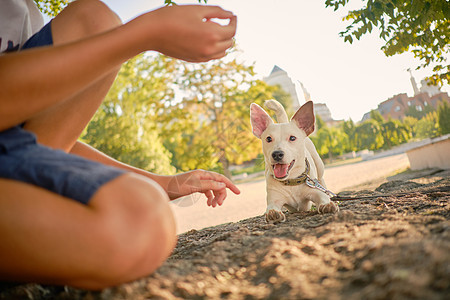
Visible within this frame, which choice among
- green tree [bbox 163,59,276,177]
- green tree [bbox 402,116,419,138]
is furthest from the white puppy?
green tree [bbox 402,116,419,138]

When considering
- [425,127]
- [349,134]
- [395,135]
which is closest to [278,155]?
[395,135]

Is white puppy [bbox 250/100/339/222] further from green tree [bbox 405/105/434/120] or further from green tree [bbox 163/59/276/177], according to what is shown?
green tree [bbox 405/105/434/120]

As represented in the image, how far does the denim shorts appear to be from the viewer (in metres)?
0.87

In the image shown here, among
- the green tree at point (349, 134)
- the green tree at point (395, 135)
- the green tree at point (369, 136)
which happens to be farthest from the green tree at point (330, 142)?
the green tree at point (395, 135)

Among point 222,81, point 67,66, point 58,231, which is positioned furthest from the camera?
point 222,81

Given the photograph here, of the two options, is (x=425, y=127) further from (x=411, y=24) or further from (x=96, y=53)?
(x=96, y=53)

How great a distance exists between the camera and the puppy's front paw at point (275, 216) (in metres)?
2.55

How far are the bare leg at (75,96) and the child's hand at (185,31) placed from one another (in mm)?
538

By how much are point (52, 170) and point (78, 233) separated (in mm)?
206

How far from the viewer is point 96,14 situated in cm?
148

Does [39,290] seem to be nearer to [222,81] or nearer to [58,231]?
[58,231]

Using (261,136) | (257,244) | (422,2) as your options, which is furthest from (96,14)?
(422,2)

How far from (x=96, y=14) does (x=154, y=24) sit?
0.65m

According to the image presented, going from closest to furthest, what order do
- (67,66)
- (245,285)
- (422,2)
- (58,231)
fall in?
Answer: (58,231)
(67,66)
(245,285)
(422,2)
